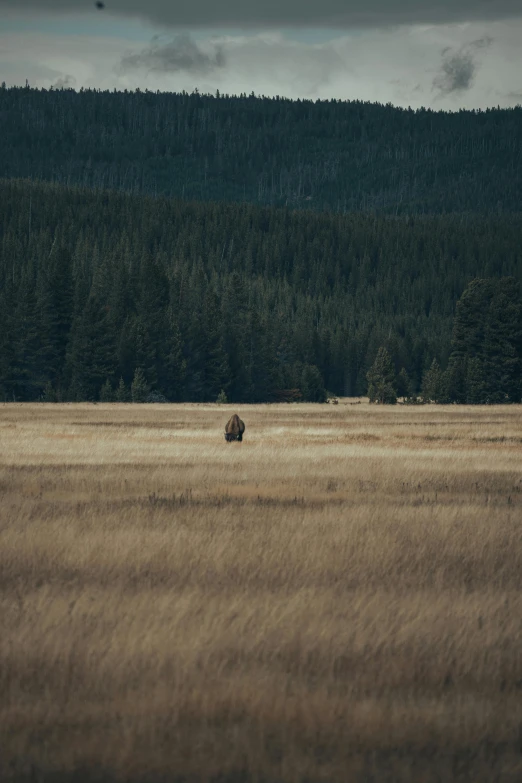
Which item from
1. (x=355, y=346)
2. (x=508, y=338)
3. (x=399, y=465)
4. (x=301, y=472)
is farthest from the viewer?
(x=355, y=346)

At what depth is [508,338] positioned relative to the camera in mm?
92188

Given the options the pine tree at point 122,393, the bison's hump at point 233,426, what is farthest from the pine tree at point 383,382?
the bison's hump at point 233,426

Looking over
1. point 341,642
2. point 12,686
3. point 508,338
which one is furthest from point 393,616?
point 508,338

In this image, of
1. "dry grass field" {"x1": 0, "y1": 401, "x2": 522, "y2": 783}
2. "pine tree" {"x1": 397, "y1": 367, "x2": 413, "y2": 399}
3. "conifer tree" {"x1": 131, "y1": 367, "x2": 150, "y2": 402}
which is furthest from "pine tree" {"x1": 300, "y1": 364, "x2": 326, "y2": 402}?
"dry grass field" {"x1": 0, "y1": 401, "x2": 522, "y2": 783}

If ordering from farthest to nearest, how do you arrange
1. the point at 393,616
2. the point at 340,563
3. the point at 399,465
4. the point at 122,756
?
the point at 399,465, the point at 340,563, the point at 393,616, the point at 122,756

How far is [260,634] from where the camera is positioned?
1064 centimetres

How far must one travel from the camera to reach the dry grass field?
25.3 feet

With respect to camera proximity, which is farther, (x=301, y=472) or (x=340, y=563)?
(x=301, y=472)

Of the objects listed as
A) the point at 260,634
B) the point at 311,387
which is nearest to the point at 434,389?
the point at 311,387

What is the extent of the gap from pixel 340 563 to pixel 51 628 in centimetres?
492

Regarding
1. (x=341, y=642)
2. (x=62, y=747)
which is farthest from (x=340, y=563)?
(x=62, y=747)

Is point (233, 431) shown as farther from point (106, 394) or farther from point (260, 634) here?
point (106, 394)

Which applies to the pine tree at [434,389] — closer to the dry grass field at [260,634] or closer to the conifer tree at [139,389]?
the conifer tree at [139,389]

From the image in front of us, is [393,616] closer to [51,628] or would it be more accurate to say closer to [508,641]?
[508,641]
